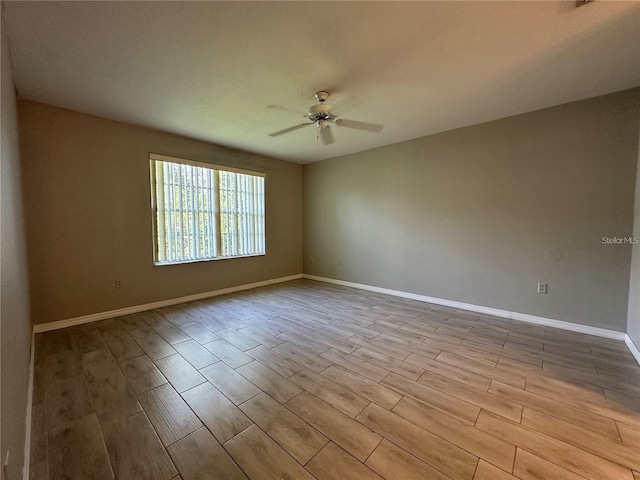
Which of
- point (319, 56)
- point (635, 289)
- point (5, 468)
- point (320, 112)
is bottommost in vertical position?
point (5, 468)

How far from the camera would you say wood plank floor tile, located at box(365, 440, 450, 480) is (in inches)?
48.5

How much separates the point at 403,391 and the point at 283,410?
0.89 m

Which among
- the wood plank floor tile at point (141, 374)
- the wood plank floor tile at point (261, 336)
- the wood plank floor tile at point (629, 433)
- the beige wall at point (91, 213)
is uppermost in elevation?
the beige wall at point (91, 213)

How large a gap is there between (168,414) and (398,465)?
4.73 feet

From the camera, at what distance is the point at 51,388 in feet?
6.16

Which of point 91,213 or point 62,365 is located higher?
point 91,213

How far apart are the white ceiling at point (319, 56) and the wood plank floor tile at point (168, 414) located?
260 cm

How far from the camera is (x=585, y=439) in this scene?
1.44m

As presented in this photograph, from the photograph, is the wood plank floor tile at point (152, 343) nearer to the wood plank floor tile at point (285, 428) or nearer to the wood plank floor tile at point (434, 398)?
the wood plank floor tile at point (285, 428)

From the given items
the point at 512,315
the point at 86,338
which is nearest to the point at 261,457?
the point at 86,338

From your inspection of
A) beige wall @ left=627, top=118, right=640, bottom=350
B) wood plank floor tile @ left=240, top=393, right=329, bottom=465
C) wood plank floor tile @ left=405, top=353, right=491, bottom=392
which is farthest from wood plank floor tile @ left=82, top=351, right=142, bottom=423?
beige wall @ left=627, top=118, right=640, bottom=350

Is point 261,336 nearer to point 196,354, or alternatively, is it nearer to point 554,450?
point 196,354

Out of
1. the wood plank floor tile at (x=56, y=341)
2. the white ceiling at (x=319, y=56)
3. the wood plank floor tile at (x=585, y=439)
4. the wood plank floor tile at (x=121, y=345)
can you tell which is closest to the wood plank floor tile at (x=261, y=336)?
the wood plank floor tile at (x=121, y=345)

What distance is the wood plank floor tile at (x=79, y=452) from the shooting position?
1246mm
